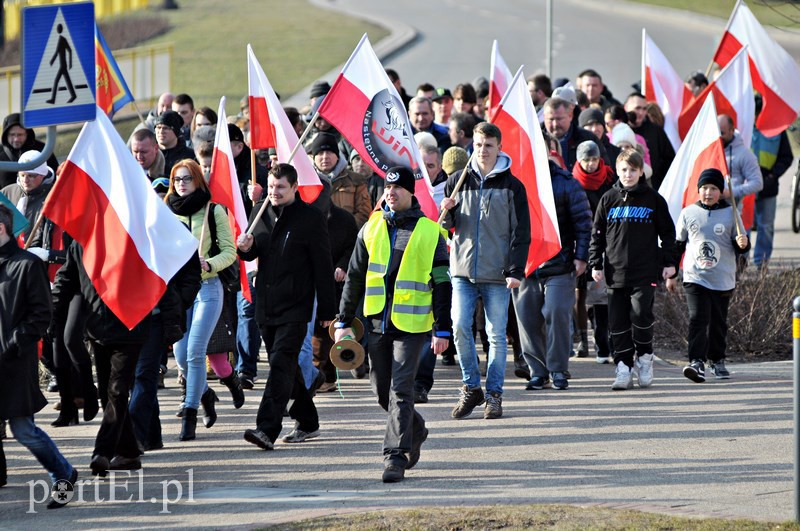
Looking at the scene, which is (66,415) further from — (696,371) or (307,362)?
(696,371)

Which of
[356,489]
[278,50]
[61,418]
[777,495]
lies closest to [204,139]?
[61,418]

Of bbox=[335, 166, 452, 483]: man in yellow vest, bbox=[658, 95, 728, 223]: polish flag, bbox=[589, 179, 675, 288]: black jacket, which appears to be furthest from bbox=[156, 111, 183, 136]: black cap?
bbox=[658, 95, 728, 223]: polish flag

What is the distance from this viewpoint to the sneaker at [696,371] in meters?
12.1

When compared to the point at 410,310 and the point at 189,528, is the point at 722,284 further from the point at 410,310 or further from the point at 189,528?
the point at 189,528

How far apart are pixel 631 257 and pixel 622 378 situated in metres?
1.03

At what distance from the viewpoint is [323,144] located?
1238 centimetres

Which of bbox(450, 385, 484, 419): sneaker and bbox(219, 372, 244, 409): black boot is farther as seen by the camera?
bbox(219, 372, 244, 409): black boot

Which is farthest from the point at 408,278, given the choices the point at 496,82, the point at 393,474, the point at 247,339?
the point at 496,82

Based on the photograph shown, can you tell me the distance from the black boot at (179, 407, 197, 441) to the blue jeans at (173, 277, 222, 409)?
0.04m

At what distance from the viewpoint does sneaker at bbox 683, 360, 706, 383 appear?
1205 centimetres

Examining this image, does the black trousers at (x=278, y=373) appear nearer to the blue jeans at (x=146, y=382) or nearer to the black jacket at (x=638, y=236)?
the blue jeans at (x=146, y=382)

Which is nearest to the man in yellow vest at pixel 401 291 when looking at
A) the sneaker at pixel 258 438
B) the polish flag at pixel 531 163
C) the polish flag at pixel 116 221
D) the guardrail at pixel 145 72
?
the sneaker at pixel 258 438

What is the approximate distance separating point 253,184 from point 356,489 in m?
3.08

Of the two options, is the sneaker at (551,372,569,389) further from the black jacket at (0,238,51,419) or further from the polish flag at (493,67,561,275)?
the black jacket at (0,238,51,419)
